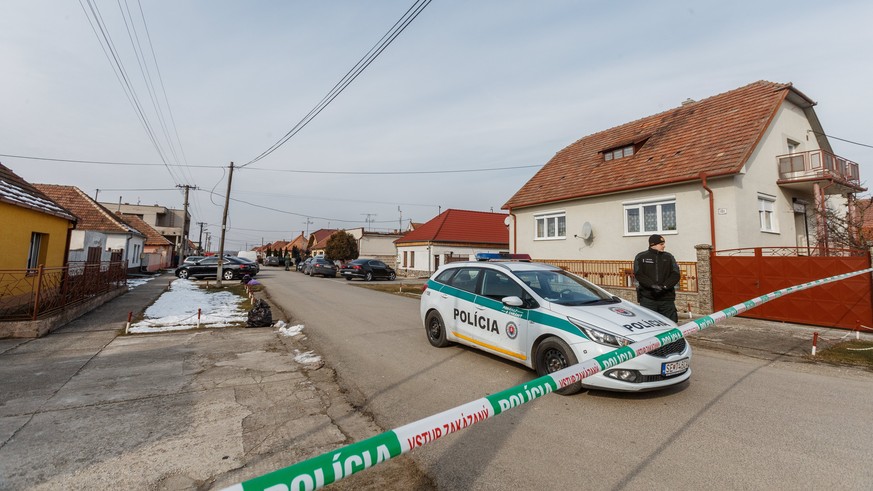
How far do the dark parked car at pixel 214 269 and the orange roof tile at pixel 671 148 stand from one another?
57.4 feet

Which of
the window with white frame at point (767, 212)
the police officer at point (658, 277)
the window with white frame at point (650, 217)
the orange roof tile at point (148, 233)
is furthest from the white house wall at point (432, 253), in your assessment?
the orange roof tile at point (148, 233)

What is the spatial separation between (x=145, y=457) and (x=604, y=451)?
377 centimetres

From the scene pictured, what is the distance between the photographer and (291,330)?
8.48 m

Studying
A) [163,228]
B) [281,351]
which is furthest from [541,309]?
[163,228]

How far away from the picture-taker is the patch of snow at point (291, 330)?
26.9ft

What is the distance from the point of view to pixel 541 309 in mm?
4781

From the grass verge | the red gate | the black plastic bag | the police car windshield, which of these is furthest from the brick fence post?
the black plastic bag

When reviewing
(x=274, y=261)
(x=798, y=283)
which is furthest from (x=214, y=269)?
(x=274, y=261)

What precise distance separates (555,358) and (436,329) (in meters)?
2.67

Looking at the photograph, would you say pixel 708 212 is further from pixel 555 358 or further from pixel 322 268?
pixel 322 268

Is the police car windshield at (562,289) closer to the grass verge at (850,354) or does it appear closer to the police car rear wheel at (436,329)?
the police car rear wheel at (436,329)

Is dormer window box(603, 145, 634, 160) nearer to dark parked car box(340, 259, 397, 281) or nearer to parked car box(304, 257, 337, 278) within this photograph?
dark parked car box(340, 259, 397, 281)

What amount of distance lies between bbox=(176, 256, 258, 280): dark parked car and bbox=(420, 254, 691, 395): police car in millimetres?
21943

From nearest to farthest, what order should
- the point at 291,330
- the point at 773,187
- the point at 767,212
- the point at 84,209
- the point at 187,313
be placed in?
1. the point at 291,330
2. the point at 187,313
3. the point at 767,212
4. the point at 773,187
5. the point at 84,209
